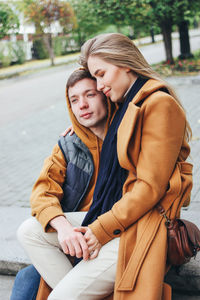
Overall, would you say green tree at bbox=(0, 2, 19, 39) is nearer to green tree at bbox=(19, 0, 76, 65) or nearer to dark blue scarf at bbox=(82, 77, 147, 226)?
green tree at bbox=(19, 0, 76, 65)

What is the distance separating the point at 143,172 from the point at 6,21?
2310cm

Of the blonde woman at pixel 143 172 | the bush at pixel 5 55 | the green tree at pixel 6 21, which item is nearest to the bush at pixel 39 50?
the bush at pixel 5 55

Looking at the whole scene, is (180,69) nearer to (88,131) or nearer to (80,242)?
(88,131)

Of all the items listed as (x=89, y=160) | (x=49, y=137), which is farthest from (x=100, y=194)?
(x=49, y=137)

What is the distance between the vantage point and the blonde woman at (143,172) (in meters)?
2.10

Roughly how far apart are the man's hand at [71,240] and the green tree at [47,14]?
967 inches

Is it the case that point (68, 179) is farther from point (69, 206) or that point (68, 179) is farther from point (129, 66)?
point (129, 66)

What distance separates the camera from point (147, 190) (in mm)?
2170

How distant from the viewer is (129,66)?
231cm

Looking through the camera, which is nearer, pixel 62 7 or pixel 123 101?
pixel 123 101

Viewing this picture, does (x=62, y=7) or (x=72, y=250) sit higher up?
(x=62, y=7)

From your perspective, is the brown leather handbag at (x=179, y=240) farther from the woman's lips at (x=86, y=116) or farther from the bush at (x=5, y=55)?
the bush at (x=5, y=55)

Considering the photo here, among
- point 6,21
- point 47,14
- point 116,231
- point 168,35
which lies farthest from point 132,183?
point 47,14

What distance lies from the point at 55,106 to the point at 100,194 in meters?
9.26
